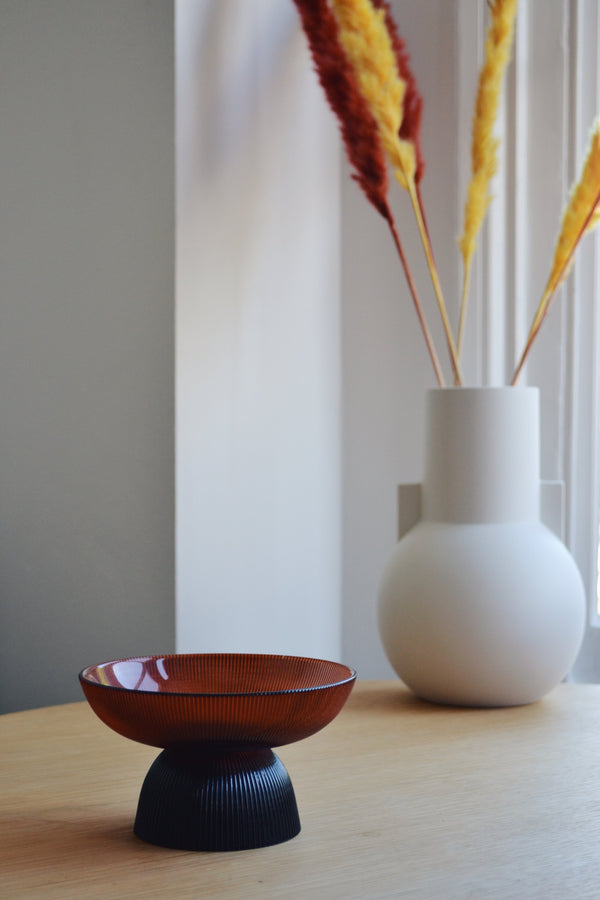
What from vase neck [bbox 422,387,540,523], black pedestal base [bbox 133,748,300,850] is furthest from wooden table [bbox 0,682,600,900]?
vase neck [bbox 422,387,540,523]

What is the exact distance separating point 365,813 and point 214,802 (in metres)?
0.13

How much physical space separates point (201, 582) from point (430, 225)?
56 centimetres

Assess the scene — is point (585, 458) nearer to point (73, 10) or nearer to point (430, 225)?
point (430, 225)

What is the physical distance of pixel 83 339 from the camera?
1.20m

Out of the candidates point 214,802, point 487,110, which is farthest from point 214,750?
point 487,110

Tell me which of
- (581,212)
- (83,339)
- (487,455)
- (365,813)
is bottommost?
(365,813)

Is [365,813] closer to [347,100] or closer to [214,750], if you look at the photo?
[214,750]

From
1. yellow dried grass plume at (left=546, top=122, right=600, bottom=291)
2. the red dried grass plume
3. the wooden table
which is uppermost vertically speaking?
the red dried grass plume

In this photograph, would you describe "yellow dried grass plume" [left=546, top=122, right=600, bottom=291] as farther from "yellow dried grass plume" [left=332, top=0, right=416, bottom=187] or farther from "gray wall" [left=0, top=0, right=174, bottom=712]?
"gray wall" [left=0, top=0, right=174, bottom=712]

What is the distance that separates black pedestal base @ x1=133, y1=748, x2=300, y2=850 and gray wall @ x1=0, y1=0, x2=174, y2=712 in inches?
19.7

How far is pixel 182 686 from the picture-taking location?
724 millimetres

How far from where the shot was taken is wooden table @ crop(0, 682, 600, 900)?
59 centimetres

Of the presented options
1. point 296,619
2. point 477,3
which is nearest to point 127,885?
point 296,619

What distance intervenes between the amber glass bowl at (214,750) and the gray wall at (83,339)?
501 millimetres
